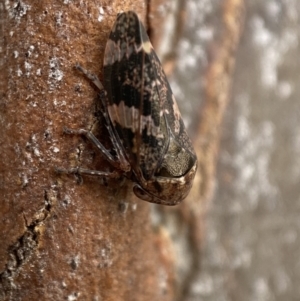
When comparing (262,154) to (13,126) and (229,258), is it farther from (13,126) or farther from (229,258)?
(13,126)

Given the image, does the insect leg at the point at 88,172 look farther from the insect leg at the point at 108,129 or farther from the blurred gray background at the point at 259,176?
the blurred gray background at the point at 259,176

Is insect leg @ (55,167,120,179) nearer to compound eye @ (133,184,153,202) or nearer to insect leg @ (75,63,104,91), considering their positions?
compound eye @ (133,184,153,202)

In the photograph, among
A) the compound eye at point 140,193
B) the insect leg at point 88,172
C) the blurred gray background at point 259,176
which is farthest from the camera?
the blurred gray background at point 259,176

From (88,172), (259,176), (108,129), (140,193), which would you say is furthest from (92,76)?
(259,176)

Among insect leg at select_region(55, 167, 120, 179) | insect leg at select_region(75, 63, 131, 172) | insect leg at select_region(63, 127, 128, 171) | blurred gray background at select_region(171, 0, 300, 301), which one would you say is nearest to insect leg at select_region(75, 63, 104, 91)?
insect leg at select_region(75, 63, 131, 172)

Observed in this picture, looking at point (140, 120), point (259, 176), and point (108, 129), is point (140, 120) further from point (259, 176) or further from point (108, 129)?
point (259, 176)

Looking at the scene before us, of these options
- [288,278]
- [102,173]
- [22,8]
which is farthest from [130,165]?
[288,278]

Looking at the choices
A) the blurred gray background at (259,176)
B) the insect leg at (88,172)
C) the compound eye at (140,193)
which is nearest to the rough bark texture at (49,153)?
the insect leg at (88,172)

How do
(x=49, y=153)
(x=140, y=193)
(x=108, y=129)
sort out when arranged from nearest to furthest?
(x=49, y=153)
(x=108, y=129)
(x=140, y=193)
